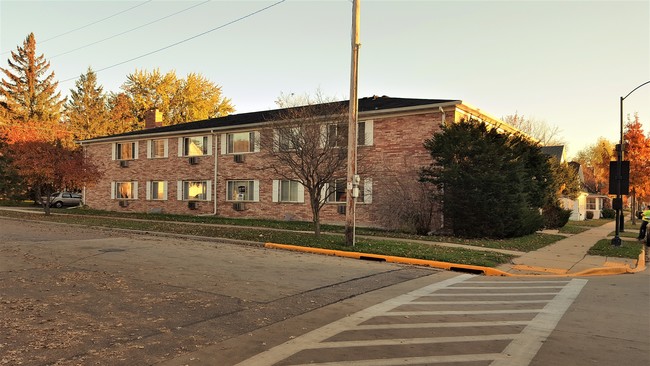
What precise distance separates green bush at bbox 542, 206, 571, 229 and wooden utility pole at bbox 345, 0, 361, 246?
16854mm

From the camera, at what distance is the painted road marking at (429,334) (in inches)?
183

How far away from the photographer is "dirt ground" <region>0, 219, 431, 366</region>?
4910mm

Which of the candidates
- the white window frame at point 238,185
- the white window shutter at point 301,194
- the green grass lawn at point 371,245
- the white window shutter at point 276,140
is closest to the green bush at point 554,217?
the white window shutter at point 301,194

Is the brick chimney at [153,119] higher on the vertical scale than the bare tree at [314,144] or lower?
higher

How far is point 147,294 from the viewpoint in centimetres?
736

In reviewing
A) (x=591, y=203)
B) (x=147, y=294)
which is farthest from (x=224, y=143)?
(x=591, y=203)

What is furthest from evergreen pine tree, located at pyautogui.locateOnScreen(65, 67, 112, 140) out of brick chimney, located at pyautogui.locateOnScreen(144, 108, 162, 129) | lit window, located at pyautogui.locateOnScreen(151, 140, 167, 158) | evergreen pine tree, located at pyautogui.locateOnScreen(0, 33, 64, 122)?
lit window, located at pyautogui.locateOnScreen(151, 140, 167, 158)

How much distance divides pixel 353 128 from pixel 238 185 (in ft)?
52.5

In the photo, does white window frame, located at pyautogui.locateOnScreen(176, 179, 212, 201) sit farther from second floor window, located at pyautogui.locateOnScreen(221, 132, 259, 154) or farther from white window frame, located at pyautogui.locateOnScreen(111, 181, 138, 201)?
white window frame, located at pyautogui.locateOnScreen(111, 181, 138, 201)

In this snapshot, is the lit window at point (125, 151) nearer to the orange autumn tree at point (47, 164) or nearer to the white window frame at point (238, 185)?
the orange autumn tree at point (47, 164)

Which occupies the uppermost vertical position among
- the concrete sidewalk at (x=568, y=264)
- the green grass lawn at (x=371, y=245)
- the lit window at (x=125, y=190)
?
the lit window at (x=125, y=190)

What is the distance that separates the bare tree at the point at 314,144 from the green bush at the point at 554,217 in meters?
15.5

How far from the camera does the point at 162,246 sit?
550 inches

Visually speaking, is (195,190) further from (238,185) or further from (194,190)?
(238,185)
